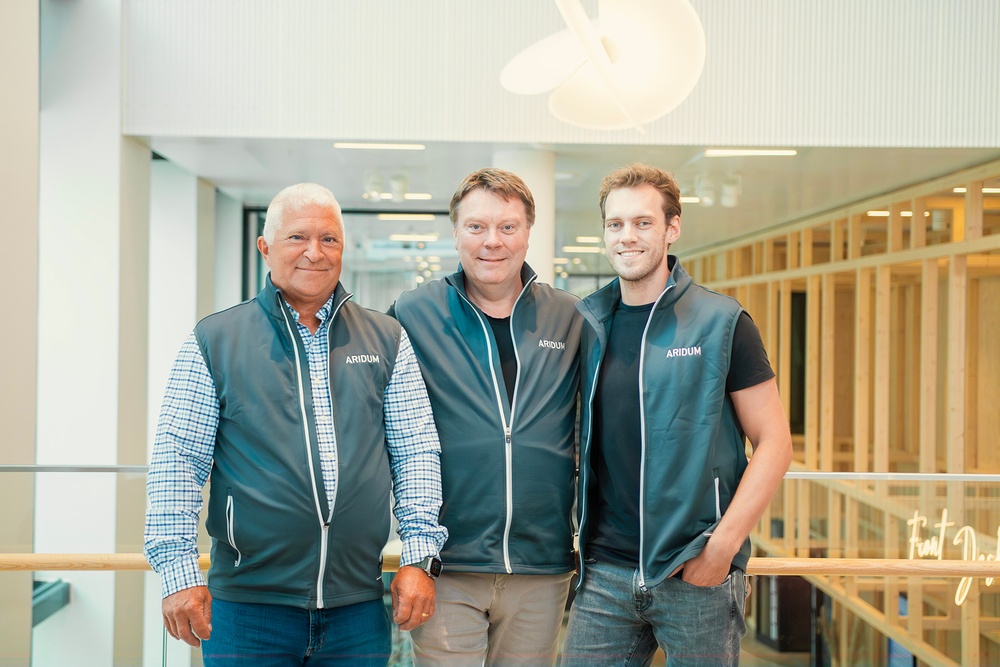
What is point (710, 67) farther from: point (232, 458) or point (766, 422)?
point (232, 458)

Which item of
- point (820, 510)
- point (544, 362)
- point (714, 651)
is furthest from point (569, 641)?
point (820, 510)

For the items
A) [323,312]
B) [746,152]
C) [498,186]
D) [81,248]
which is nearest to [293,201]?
[323,312]

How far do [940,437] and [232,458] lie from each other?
10.1m

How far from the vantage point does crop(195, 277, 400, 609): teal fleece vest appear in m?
1.88

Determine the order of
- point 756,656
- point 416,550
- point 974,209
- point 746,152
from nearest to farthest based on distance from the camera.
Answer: point 416,550 → point 756,656 → point 746,152 → point 974,209

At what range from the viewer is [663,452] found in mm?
2016

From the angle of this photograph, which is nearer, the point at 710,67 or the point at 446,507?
the point at 446,507

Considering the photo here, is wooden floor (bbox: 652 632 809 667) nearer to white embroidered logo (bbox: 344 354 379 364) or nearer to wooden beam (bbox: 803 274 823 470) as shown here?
white embroidered logo (bbox: 344 354 379 364)

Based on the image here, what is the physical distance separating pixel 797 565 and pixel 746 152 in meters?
4.49

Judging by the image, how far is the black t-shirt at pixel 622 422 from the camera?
2.04m

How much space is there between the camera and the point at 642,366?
2.06 m

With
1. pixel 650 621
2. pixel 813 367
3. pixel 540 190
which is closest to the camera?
pixel 650 621

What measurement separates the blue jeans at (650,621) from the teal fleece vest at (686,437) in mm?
70

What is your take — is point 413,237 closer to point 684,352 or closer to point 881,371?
point 881,371
